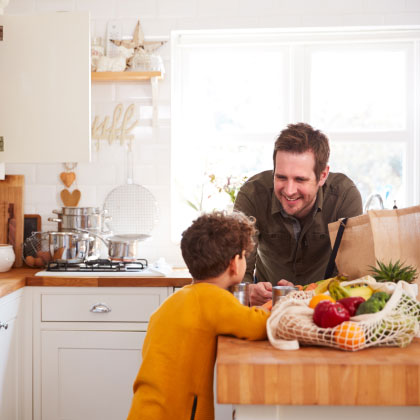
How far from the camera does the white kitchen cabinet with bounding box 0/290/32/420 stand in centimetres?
256

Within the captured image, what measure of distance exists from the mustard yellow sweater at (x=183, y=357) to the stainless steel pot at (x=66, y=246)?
66.4 inches

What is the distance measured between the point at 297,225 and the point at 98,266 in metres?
1.18

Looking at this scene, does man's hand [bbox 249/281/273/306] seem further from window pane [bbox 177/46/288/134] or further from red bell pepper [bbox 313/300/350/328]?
window pane [bbox 177/46/288/134]

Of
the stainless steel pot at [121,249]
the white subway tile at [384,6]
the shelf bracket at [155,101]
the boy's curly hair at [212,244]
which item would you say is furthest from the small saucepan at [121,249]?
the white subway tile at [384,6]

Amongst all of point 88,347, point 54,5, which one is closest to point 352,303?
point 88,347

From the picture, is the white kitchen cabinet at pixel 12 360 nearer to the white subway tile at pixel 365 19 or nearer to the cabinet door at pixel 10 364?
the cabinet door at pixel 10 364

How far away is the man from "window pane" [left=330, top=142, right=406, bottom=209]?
121cm

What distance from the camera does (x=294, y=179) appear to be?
2014mm

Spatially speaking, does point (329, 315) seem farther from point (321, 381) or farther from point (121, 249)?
point (121, 249)

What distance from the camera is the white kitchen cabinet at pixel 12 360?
2.56 metres

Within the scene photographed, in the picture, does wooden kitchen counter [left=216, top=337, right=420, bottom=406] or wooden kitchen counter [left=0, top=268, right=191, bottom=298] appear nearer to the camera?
wooden kitchen counter [left=216, top=337, right=420, bottom=406]

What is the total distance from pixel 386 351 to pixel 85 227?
7.69 ft

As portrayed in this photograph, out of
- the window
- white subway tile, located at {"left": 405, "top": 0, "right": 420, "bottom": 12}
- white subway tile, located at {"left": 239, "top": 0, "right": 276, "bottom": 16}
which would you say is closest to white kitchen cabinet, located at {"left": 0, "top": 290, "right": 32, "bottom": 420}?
the window

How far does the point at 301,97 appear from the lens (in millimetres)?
3498
